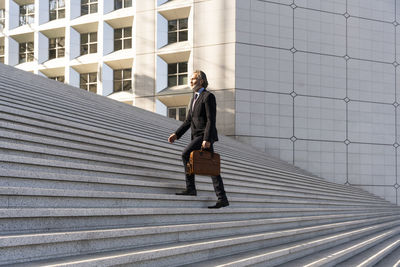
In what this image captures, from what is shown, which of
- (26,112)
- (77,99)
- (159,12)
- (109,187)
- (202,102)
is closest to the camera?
(109,187)

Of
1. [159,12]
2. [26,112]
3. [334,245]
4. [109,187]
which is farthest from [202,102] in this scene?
[159,12]

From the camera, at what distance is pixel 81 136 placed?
6332 mm

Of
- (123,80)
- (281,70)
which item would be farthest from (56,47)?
(281,70)

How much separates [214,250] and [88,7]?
50.7 ft

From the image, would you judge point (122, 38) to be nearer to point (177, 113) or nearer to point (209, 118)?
point (177, 113)

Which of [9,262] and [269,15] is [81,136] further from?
[269,15]

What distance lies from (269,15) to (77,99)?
8369 mm

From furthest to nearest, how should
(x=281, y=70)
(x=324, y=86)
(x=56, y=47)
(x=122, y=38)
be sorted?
(x=56, y=47), (x=122, y=38), (x=324, y=86), (x=281, y=70)

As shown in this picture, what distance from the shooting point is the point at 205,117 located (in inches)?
213

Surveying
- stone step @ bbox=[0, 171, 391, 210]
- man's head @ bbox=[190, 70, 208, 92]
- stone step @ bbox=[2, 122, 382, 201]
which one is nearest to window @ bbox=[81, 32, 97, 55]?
stone step @ bbox=[2, 122, 382, 201]

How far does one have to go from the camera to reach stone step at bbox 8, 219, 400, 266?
3.42 metres

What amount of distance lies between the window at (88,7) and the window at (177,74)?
414 cm

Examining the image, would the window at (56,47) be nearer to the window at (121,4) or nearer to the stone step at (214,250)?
the window at (121,4)

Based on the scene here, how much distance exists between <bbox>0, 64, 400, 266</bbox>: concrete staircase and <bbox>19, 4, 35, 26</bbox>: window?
1127 centimetres
